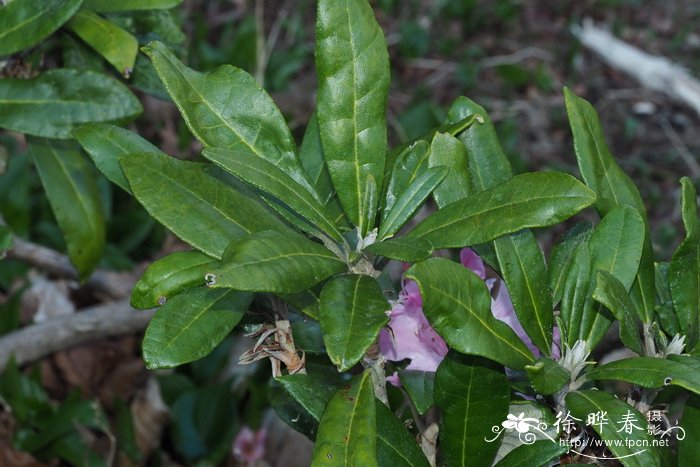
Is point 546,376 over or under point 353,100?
under

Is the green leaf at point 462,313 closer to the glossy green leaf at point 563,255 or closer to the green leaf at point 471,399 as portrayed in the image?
the green leaf at point 471,399

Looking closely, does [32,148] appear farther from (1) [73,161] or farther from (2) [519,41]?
(2) [519,41]

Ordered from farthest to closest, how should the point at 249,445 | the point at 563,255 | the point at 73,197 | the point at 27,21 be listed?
the point at 249,445 < the point at 73,197 < the point at 27,21 < the point at 563,255

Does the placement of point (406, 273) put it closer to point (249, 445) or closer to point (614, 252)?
point (614, 252)

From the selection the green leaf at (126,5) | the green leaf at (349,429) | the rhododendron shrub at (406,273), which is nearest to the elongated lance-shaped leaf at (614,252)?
the rhododendron shrub at (406,273)

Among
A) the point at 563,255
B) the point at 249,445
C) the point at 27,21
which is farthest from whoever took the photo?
the point at 249,445

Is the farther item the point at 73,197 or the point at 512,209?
the point at 73,197

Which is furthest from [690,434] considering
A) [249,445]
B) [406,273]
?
[249,445]
